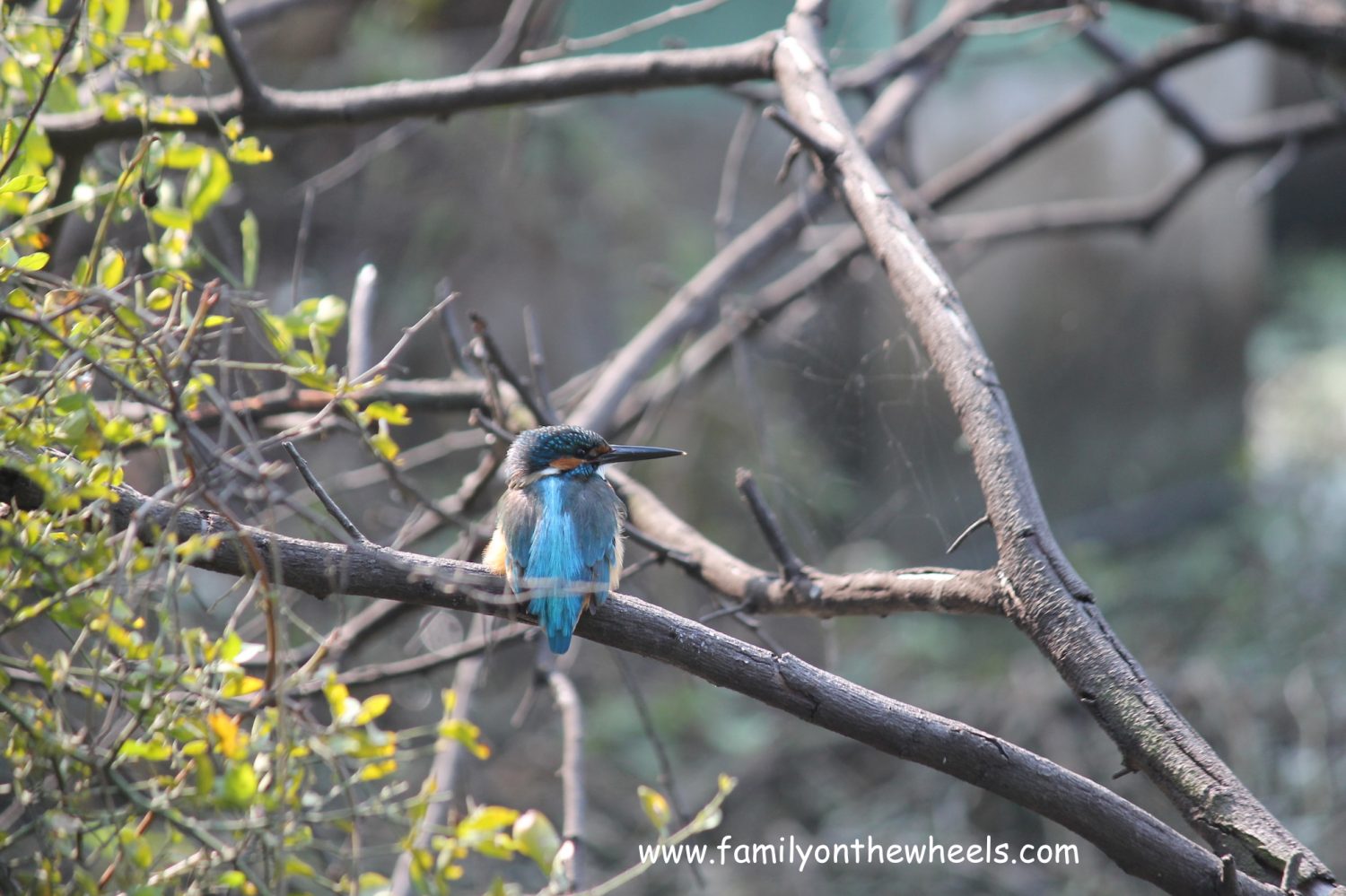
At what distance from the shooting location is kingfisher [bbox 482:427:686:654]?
1.56m

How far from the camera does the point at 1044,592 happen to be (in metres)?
1.51

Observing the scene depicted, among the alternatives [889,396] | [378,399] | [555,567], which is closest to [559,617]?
[555,567]

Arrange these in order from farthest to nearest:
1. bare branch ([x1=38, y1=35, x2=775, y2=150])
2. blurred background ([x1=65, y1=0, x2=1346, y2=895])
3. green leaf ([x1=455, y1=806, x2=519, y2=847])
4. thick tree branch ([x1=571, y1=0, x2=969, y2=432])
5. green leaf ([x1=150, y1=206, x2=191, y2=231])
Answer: blurred background ([x1=65, y1=0, x2=1346, y2=895]), thick tree branch ([x1=571, y1=0, x2=969, y2=432]), bare branch ([x1=38, y1=35, x2=775, y2=150]), green leaf ([x1=150, y1=206, x2=191, y2=231]), green leaf ([x1=455, y1=806, x2=519, y2=847])

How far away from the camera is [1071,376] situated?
5562mm

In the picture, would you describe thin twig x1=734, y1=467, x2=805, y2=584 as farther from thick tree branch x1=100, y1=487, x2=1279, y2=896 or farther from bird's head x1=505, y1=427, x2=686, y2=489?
thick tree branch x1=100, y1=487, x2=1279, y2=896

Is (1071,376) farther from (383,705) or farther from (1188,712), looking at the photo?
(383,705)

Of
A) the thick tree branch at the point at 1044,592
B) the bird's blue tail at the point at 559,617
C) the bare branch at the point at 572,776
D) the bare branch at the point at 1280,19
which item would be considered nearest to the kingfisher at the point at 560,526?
the bird's blue tail at the point at 559,617

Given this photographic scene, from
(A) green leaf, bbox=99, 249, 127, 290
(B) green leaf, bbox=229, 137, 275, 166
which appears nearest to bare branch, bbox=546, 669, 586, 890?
(A) green leaf, bbox=99, 249, 127, 290

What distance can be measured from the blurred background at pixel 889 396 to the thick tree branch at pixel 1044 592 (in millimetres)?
592

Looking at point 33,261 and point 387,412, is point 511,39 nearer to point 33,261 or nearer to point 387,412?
point 387,412

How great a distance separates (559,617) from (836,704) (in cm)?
42

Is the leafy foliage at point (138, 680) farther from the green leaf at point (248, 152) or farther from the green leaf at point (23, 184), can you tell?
the green leaf at point (248, 152)

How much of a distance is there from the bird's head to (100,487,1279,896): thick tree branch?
734 millimetres

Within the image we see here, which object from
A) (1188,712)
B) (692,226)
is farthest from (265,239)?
(1188,712)
